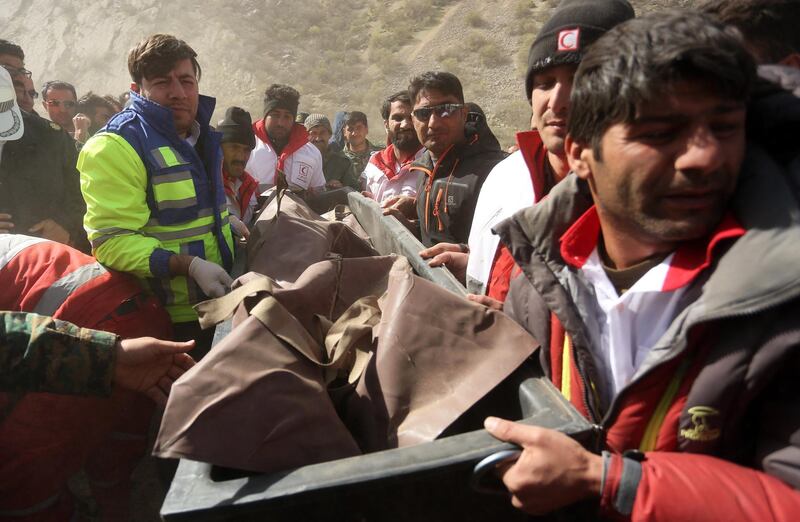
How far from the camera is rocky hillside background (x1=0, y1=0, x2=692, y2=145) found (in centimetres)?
2497

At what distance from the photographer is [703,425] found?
104 cm

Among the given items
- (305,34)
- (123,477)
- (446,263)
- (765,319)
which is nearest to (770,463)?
(765,319)

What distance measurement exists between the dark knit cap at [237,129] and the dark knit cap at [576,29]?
245 cm

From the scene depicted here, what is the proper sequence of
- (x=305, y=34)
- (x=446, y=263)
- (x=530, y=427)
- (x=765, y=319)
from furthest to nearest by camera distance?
(x=305, y=34) → (x=446, y=263) → (x=530, y=427) → (x=765, y=319)

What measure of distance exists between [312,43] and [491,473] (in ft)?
108

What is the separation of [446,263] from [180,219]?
1.24m

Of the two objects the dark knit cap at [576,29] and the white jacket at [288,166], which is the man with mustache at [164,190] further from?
the white jacket at [288,166]

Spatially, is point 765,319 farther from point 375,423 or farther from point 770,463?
point 375,423

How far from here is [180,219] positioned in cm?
253

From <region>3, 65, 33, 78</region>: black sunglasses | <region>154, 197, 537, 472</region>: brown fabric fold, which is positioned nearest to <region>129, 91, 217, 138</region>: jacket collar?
<region>154, 197, 537, 472</region>: brown fabric fold

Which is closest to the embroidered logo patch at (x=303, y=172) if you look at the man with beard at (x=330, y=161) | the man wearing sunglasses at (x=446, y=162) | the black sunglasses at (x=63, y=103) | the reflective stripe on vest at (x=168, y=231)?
the man with beard at (x=330, y=161)

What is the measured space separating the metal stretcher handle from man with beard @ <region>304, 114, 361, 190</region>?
5.69 meters

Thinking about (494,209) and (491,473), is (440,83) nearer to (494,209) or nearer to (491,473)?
(494,209)

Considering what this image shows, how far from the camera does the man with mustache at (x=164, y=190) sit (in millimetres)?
2332
